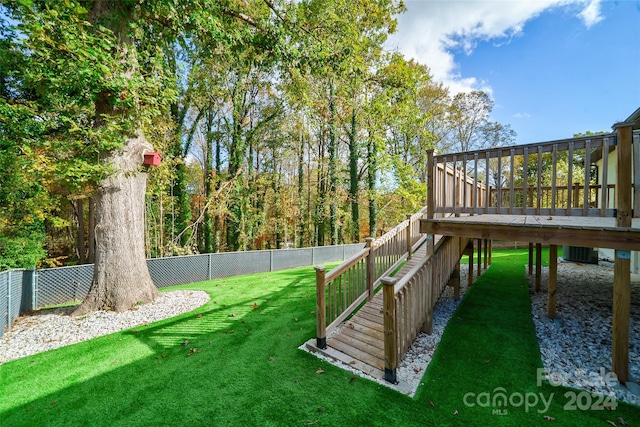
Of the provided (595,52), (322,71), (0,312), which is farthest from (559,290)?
(0,312)

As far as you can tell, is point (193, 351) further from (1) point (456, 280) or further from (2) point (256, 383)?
(1) point (456, 280)

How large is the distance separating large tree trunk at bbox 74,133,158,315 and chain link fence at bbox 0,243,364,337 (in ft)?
4.31

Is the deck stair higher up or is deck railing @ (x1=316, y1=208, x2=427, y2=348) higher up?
deck railing @ (x1=316, y1=208, x2=427, y2=348)

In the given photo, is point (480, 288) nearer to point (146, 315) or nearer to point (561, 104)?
point (146, 315)

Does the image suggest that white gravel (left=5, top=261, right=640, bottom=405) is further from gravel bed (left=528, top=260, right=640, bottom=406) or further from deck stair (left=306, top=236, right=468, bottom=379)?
deck stair (left=306, top=236, right=468, bottom=379)

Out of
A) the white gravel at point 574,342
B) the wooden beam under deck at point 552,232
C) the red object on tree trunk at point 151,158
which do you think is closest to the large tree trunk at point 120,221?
the red object on tree trunk at point 151,158

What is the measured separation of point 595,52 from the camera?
346 inches

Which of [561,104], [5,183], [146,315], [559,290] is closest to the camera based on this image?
[146,315]

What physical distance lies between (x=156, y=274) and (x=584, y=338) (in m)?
Result: 9.84

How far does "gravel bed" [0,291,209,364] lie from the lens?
12.9 ft

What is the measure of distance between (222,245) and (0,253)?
28.9ft

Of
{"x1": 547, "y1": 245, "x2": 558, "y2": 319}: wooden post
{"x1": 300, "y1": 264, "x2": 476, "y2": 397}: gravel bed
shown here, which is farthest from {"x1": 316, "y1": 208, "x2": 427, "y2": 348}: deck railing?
{"x1": 547, "y1": 245, "x2": 558, "y2": 319}: wooden post

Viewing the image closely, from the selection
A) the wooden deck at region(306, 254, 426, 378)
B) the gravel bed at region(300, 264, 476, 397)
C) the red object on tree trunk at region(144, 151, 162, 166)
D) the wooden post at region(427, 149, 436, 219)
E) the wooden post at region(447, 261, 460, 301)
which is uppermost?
the red object on tree trunk at region(144, 151, 162, 166)

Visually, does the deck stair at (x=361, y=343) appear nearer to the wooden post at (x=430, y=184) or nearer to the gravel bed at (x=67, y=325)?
the wooden post at (x=430, y=184)
